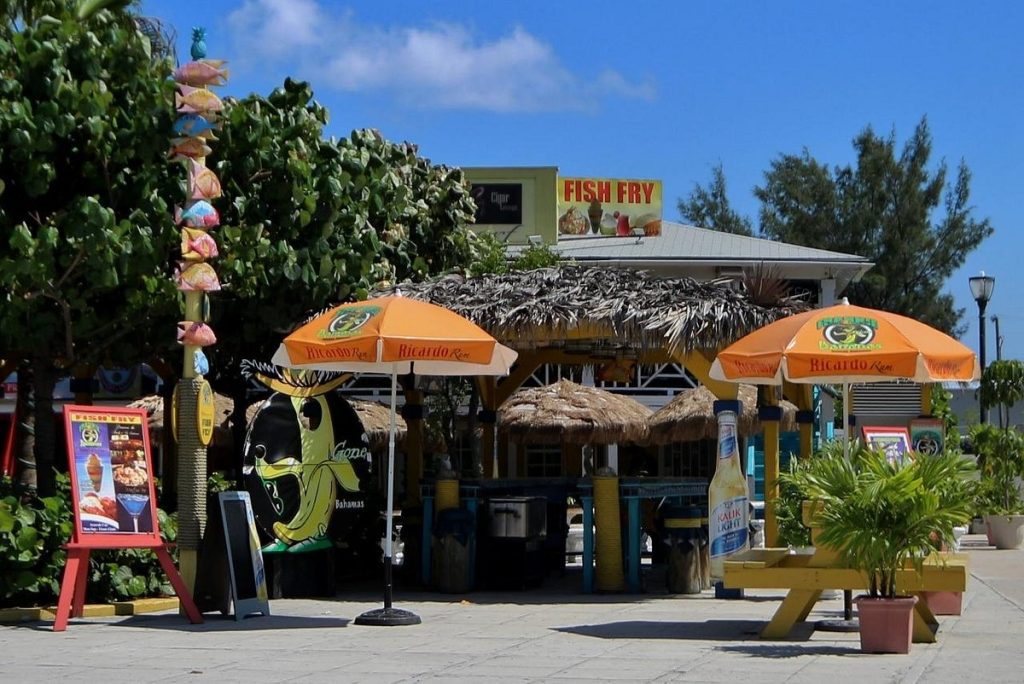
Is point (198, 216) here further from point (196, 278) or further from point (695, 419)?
point (695, 419)

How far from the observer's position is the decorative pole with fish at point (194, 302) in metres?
12.7

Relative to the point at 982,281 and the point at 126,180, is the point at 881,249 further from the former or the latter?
the point at 126,180

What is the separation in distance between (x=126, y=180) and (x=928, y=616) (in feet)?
27.6

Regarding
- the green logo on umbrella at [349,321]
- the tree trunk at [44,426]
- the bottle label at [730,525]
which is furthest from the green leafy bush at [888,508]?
the tree trunk at [44,426]

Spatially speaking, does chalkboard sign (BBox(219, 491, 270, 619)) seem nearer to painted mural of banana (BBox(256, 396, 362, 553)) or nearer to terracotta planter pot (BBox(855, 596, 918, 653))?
painted mural of banana (BBox(256, 396, 362, 553))

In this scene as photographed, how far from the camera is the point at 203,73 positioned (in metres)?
12.8

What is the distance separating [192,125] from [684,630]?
609 centimetres

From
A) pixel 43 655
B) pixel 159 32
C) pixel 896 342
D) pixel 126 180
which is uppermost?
pixel 159 32

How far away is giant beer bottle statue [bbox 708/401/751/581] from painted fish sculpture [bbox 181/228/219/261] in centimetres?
A: 485

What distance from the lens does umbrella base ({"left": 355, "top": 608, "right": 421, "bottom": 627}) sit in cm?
1198

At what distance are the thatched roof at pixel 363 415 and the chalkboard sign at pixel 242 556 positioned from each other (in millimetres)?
10304

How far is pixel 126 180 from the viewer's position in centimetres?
1416

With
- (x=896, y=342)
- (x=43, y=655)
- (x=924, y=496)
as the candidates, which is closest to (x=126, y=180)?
(x=43, y=655)

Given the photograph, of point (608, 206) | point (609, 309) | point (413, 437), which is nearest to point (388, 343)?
point (609, 309)
